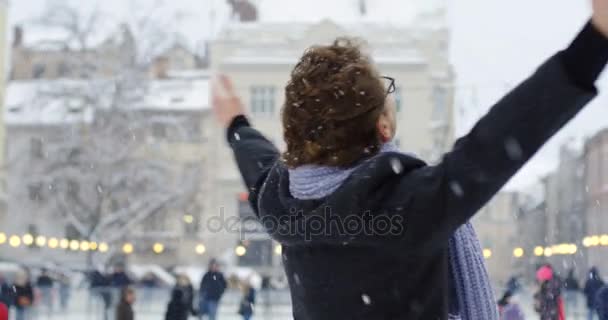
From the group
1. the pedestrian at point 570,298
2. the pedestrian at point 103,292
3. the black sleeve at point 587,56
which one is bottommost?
the pedestrian at point 103,292

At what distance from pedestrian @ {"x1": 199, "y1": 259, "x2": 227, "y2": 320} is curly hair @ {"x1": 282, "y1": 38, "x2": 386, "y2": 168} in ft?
52.0

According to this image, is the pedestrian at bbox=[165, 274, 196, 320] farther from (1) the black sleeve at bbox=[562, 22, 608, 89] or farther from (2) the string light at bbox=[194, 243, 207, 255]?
(2) the string light at bbox=[194, 243, 207, 255]

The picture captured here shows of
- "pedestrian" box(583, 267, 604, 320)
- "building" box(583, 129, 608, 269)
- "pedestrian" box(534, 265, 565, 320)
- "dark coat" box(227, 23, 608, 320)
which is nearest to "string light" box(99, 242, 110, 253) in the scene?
"building" box(583, 129, 608, 269)

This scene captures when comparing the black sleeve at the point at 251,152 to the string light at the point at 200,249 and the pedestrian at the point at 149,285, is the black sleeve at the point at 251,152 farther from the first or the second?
the string light at the point at 200,249

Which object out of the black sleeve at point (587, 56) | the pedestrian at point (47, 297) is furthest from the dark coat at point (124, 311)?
the black sleeve at point (587, 56)

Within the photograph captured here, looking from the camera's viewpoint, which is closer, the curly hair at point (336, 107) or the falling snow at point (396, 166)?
the falling snow at point (396, 166)

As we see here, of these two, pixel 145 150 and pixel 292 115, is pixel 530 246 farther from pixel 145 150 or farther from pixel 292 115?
pixel 292 115

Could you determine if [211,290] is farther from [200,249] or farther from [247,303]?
[200,249]

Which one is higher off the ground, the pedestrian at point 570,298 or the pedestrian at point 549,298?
the pedestrian at point 549,298

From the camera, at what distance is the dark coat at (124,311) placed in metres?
15.8

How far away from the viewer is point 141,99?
36.2 metres

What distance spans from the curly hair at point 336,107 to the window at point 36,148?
126 ft

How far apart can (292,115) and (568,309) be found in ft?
58.9

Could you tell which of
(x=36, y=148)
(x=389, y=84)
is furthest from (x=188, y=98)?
(x=389, y=84)
